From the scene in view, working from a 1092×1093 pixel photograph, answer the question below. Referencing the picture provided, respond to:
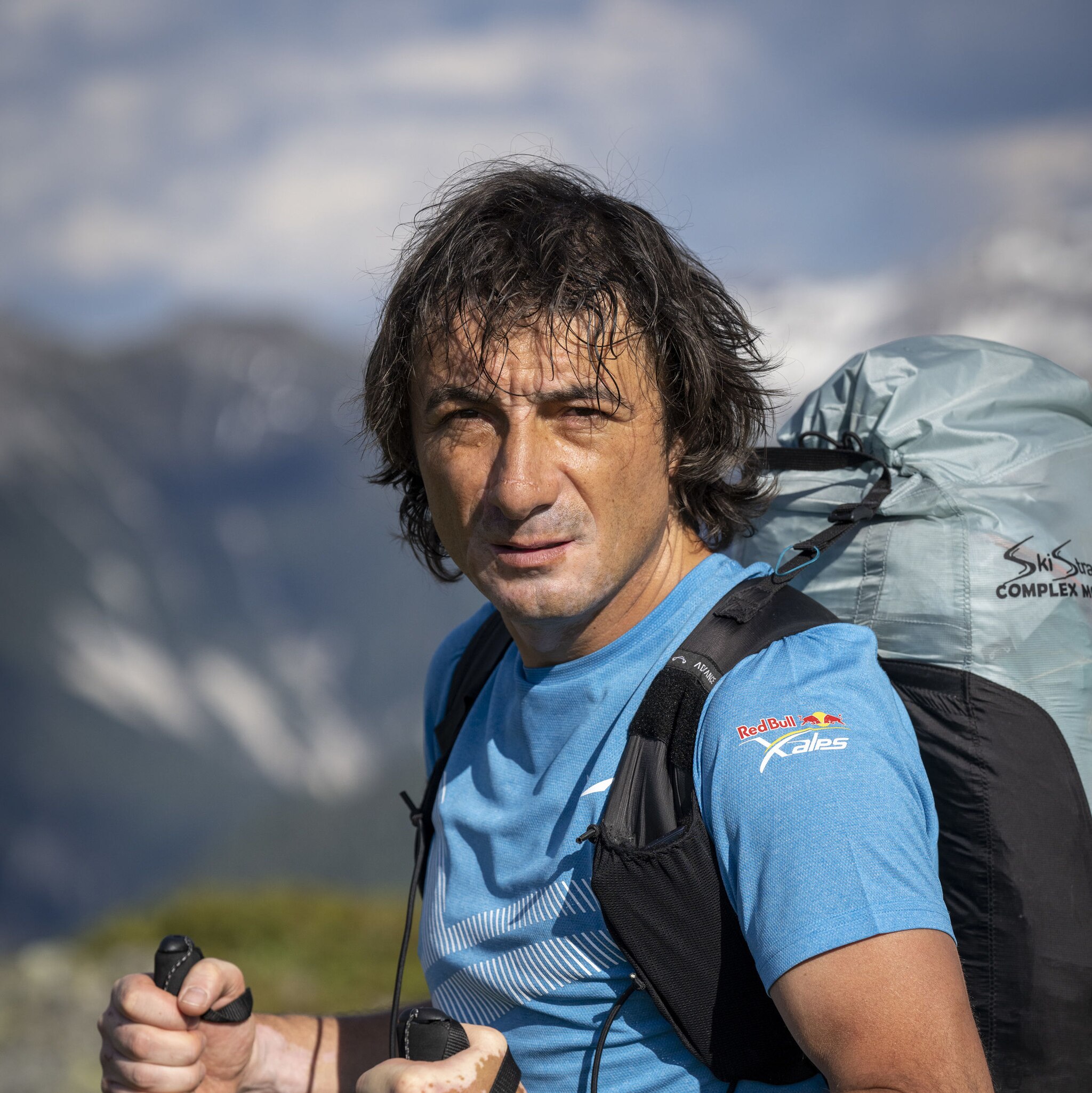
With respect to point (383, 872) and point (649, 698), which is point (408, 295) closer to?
point (649, 698)

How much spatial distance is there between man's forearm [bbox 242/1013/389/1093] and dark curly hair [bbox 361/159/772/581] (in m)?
1.20

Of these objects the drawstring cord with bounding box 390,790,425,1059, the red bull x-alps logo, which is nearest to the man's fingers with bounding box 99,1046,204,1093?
the drawstring cord with bounding box 390,790,425,1059

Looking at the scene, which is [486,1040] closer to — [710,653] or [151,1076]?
[710,653]

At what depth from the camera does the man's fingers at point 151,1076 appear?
164 cm

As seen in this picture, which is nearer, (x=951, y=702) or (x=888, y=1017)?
(x=888, y=1017)

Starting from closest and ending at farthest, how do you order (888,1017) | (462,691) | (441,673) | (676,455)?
(888,1017) < (676,455) < (462,691) < (441,673)

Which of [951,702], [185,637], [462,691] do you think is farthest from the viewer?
[185,637]

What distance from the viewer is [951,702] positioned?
1.46 meters

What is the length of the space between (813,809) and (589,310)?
867mm

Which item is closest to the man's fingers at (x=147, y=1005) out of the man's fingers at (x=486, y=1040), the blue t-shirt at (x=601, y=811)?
the blue t-shirt at (x=601, y=811)

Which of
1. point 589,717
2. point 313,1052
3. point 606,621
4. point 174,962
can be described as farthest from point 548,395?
point 313,1052

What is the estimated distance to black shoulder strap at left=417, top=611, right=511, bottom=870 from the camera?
1.91 m

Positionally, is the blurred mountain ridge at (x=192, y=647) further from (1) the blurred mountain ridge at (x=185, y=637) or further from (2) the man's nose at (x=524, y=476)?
(2) the man's nose at (x=524, y=476)

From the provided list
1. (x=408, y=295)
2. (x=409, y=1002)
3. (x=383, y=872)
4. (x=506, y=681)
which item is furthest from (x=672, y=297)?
(x=383, y=872)
